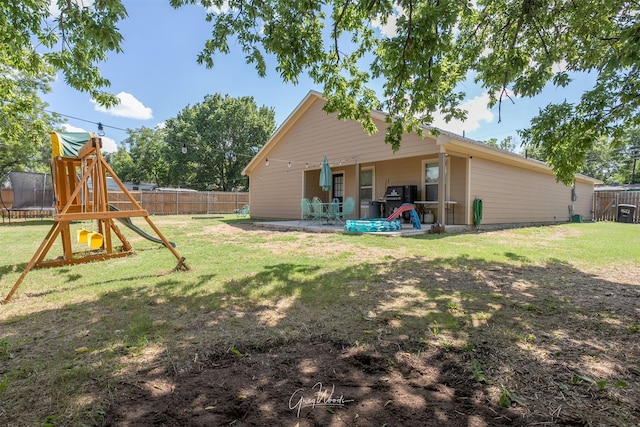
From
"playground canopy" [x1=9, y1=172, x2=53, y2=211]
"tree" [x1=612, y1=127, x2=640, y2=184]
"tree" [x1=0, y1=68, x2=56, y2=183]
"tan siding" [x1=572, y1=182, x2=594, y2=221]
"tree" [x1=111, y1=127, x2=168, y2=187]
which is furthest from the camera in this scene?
"tree" [x1=111, y1=127, x2=168, y2=187]

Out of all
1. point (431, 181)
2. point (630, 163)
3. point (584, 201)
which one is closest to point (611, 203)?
point (584, 201)

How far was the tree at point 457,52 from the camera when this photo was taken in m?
3.73

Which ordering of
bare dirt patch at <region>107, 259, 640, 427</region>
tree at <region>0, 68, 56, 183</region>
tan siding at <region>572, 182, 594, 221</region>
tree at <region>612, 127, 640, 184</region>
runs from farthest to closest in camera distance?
tree at <region>612, 127, 640, 184</region> → tan siding at <region>572, 182, 594, 221</region> → tree at <region>0, 68, 56, 183</region> → bare dirt patch at <region>107, 259, 640, 427</region>

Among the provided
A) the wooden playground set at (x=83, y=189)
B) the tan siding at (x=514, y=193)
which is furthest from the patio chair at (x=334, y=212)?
the wooden playground set at (x=83, y=189)

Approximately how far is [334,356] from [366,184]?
36.2ft

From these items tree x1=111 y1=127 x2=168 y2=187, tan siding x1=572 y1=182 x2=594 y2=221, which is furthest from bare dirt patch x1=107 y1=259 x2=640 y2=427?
tree x1=111 y1=127 x2=168 y2=187

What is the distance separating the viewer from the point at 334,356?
6.66 feet

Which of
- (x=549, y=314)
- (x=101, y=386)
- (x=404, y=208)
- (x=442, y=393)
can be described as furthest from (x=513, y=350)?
(x=404, y=208)

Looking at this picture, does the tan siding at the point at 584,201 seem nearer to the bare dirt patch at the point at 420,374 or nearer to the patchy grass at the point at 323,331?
the patchy grass at the point at 323,331

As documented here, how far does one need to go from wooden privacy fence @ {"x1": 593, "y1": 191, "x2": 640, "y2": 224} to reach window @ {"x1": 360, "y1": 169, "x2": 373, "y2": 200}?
15.0m

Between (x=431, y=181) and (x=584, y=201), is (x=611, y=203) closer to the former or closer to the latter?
(x=584, y=201)

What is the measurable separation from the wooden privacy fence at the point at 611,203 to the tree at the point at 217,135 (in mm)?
28128

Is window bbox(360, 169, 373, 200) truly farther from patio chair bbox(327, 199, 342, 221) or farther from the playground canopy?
the playground canopy

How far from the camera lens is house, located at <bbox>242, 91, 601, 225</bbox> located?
981 centimetres
